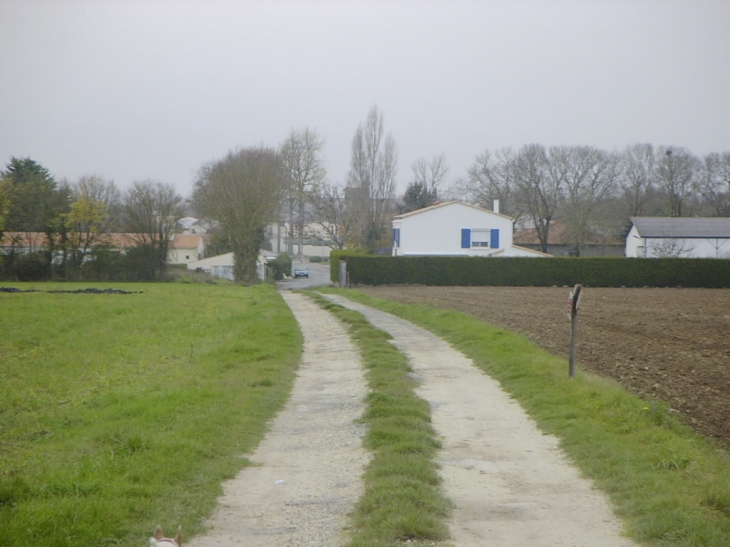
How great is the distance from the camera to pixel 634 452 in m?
7.92

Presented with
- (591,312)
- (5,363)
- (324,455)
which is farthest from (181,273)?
Result: (324,455)

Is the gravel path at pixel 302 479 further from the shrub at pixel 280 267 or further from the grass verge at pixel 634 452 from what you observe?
the shrub at pixel 280 267

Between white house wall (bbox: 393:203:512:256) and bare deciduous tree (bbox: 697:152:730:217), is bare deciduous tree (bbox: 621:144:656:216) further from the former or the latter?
white house wall (bbox: 393:203:512:256)

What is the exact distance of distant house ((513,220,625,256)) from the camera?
81000mm

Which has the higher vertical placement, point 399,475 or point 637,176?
point 637,176

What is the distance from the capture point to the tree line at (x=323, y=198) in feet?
197

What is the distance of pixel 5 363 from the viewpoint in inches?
695

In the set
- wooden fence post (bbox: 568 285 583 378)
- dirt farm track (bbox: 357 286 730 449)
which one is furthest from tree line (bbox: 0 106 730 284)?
wooden fence post (bbox: 568 285 583 378)

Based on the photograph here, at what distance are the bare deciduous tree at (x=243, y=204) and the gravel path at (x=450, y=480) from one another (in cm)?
4668

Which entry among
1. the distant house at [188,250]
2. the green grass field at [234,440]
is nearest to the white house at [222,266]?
the distant house at [188,250]

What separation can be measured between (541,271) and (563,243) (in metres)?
33.3

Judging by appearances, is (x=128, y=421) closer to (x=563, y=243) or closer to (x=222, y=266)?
(x=222, y=266)

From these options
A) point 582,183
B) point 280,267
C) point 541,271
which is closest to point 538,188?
point 582,183

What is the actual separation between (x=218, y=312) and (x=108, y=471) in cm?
2210
